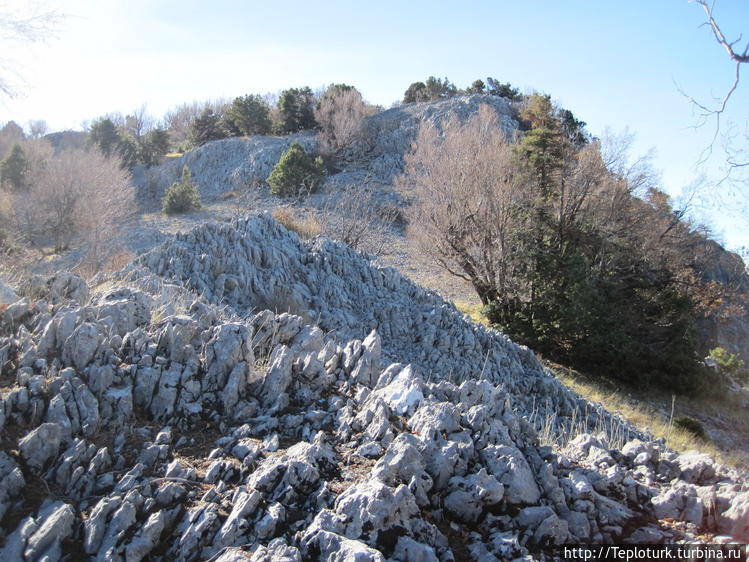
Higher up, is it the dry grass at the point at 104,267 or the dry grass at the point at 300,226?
the dry grass at the point at 300,226

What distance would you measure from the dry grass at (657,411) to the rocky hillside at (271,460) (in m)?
6.81

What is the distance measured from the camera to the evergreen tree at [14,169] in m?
29.1

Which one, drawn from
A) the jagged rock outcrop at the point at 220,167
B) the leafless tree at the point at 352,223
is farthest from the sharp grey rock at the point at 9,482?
the jagged rock outcrop at the point at 220,167

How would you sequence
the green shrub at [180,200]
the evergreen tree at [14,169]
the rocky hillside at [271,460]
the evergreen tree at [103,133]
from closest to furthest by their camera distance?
the rocky hillside at [271,460], the green shrub at [180,200], the evergreen tree at [14,169], the evergreen tree at [103,133]

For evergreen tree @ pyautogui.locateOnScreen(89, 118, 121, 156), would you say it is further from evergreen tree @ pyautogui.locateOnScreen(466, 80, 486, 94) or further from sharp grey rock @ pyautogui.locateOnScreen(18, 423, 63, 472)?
sharp grey rock @ pyautogui.locateOnScreen(18, 423, 63, 472)

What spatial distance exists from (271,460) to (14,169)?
33.9 meters

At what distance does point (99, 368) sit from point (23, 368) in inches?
19.0

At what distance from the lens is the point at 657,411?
13.9 metres

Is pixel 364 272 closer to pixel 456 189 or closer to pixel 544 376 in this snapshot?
pixel 544 376

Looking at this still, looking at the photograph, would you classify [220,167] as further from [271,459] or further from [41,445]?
[271,459]

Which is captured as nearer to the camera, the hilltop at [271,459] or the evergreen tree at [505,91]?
the hilltop at [271,459]

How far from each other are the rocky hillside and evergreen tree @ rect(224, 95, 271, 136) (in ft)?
128

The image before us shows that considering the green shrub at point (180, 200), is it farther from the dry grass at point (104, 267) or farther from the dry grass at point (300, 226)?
the dry grass at point (300, 226)

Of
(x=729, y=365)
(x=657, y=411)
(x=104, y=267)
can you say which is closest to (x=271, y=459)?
(x=104, y=267)
